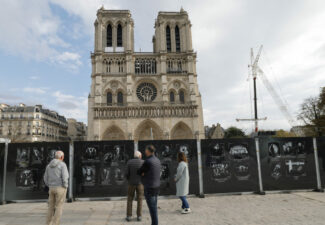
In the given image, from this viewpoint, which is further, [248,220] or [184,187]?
[184,187]

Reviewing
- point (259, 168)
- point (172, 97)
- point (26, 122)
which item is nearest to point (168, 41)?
point (172, 97)

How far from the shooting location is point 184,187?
5.45m

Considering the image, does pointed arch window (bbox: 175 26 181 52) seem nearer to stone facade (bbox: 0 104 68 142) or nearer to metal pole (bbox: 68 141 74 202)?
metal pole (bbox: 68 141 74 202)

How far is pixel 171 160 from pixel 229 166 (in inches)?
81.1

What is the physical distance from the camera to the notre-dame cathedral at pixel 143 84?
1294 inches

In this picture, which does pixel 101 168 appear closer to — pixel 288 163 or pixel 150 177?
pixel 150 177

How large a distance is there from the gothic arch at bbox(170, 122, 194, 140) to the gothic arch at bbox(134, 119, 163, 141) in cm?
209

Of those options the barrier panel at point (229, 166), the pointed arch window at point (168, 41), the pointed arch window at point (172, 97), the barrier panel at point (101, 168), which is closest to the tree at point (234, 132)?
the pointed arch window at point (172, 97)

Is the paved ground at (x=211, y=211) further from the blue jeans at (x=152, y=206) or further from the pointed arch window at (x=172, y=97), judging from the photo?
the pointed arch window at (x=172, y=97)

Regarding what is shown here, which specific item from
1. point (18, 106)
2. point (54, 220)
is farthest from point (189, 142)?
point (18, 106)

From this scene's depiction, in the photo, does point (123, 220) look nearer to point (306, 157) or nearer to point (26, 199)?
point (26, 199)

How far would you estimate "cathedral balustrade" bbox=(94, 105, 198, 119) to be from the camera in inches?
1288

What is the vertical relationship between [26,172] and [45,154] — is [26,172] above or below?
below

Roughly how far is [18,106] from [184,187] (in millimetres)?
53984
